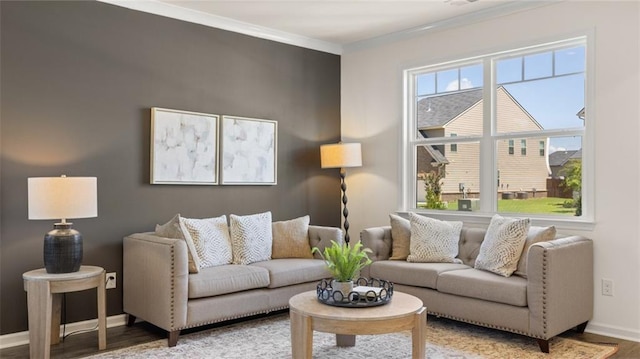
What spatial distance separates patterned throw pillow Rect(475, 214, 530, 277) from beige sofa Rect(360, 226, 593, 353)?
65mm

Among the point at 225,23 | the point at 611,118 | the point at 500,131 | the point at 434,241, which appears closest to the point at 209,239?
the point at 434,241

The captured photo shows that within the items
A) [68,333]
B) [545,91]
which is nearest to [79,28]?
[68,333]

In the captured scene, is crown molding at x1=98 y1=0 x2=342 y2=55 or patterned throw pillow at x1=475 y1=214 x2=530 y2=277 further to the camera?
crown molding at x1=98 y1=0 x2=342 y2=55

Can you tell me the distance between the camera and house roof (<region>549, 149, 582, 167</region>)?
423 centimetres

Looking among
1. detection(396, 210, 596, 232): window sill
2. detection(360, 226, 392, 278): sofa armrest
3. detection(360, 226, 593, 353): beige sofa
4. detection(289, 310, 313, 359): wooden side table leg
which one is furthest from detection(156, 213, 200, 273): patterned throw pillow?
detection(396, 210, 596, 232): window sill

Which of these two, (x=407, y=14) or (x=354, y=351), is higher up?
(x=407, y=14)

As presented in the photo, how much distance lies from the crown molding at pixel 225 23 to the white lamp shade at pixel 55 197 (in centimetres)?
161

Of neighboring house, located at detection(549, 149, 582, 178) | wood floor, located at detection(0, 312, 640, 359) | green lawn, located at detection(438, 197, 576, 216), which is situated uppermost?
neighboring house, located at detection(549, 149, 582, 178)

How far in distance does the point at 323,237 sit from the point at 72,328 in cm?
217

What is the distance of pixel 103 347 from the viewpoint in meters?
3.56

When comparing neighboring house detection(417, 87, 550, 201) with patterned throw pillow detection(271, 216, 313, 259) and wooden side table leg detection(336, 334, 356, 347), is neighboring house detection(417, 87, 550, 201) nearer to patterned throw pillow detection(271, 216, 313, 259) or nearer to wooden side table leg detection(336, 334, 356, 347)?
patterned throw pillow detection(271, 216, 313, 259)

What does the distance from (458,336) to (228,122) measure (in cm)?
274

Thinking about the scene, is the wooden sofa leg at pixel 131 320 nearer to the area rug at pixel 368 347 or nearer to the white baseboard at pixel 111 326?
the white baseboard at pixel 111 326

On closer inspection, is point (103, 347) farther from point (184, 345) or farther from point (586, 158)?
point (586, 158)
